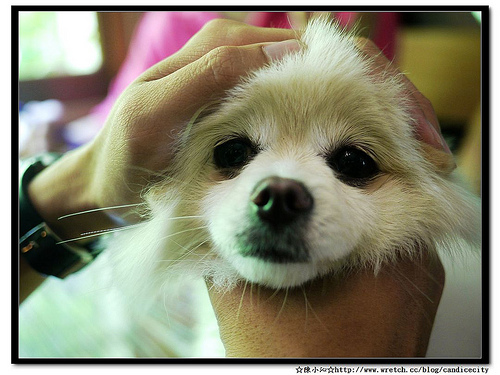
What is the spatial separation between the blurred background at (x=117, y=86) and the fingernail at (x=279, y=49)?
0.11m

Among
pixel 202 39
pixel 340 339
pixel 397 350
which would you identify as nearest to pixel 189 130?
pixel 202 39

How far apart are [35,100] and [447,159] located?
1159 mm

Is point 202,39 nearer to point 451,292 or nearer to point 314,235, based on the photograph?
point 314,235

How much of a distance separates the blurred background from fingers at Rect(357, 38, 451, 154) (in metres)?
0.03

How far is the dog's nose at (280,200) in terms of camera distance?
0.89m

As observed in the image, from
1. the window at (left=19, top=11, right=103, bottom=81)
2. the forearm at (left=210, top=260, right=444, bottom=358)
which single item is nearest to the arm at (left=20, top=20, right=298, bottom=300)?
the window at (left=19, top=11, right=103, bottom=81)

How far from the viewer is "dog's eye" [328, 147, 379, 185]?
1062mm

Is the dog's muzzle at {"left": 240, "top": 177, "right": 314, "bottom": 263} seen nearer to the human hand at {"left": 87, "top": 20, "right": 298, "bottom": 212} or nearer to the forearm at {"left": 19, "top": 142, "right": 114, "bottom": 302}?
the human hand at {"left": 87, "top": 20, "right": 298, "bottom": 212}

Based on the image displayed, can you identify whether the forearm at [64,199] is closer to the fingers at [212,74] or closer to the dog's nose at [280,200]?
the fingers at [212,74]

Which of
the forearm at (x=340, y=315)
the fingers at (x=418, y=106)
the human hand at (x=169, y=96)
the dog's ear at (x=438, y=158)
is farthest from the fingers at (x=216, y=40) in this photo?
the forearm at (x=340, y=315)

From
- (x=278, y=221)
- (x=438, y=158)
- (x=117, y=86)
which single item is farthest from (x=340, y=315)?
(x=117, y=86)

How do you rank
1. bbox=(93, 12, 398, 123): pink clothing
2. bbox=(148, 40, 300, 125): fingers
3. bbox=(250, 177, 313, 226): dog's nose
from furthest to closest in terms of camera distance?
bbox=(93, 12, 398, 123): pink clothing, bbox=(148, 40, 300, 125): fingers, bbox=(250, 177, 313, 226): dog's nose

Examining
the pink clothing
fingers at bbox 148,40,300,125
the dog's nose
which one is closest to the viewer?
the dog's nose
